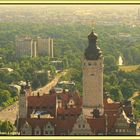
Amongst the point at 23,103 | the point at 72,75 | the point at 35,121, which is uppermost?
the point at 72,75

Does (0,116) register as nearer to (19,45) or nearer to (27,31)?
(19,45)

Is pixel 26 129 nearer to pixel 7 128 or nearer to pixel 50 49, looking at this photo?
pixel 7 128

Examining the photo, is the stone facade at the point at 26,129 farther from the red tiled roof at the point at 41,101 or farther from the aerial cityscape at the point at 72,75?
the red tiled roof at the point at 41,101

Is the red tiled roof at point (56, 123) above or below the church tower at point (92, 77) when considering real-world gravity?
below

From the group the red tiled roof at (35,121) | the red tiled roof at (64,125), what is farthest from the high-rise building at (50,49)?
the red tiled roof at (64,125)

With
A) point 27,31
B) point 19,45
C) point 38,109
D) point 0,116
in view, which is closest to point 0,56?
point 19,45

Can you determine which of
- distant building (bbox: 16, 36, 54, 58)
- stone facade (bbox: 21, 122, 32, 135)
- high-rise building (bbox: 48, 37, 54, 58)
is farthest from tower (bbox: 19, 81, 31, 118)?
high-rise building (bbox: 48, 37, 54, 58)

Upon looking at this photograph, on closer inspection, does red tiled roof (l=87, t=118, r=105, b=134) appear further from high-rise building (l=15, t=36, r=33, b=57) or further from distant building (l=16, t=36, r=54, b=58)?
distant building (l=16, t=36, r=54, b=58)

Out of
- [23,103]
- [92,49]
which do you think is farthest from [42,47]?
[92,49]
